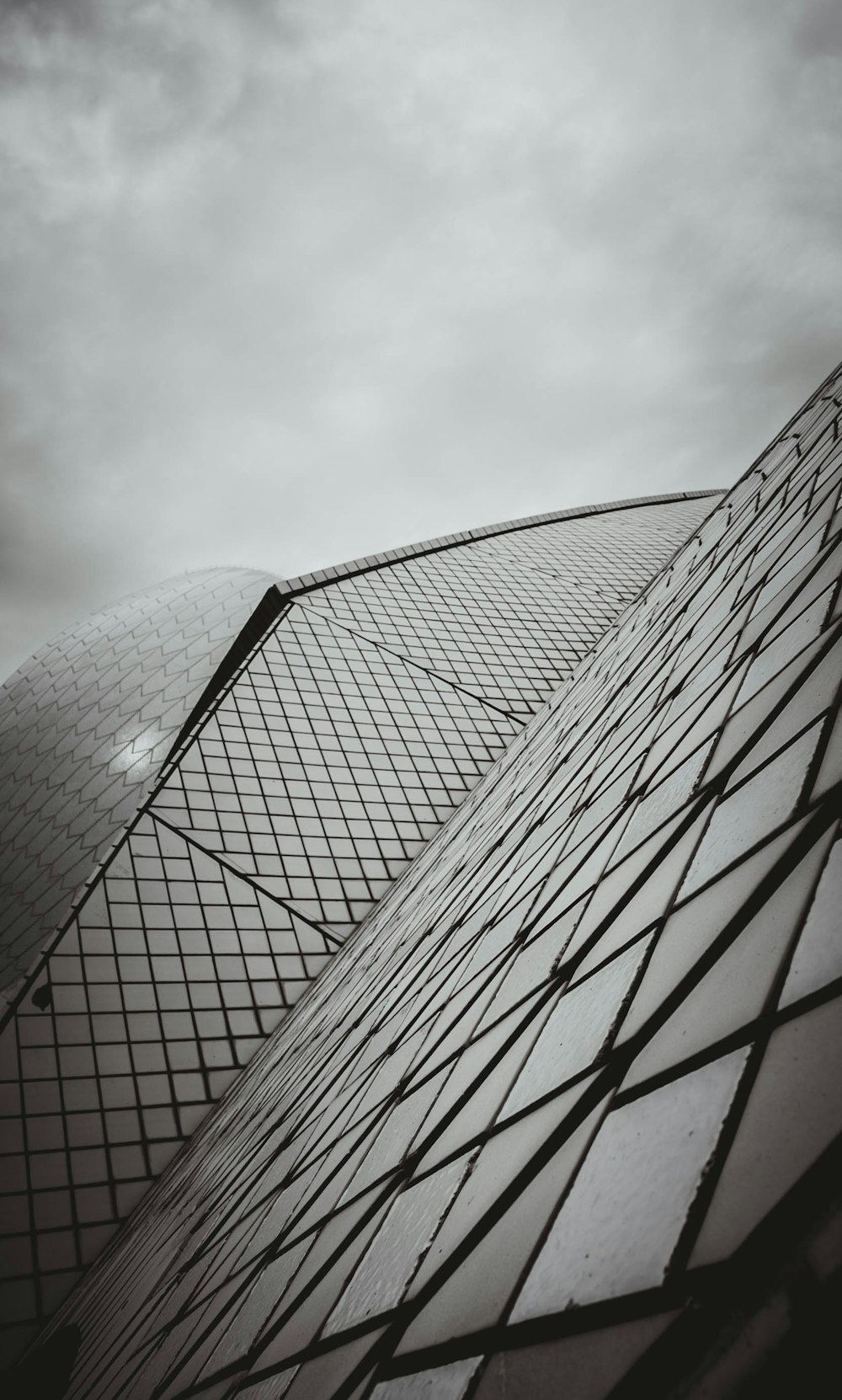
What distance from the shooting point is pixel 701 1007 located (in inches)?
31.0

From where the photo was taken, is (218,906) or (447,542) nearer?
(218,906)

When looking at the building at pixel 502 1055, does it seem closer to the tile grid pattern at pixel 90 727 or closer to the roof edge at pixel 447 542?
the tile grid pattern at pixel 90 727

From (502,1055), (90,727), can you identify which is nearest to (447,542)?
(90,727)

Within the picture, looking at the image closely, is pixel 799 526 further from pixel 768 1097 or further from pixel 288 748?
pixel 288 748

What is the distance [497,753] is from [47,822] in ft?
16.9

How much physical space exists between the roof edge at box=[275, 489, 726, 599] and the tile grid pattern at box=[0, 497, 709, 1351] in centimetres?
67

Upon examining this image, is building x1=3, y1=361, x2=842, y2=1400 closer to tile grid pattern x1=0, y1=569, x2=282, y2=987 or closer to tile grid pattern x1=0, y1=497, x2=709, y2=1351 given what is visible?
tile grid pattern x1=0, y1=497, x2=709, y2=1351

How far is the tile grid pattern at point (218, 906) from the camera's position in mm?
3922

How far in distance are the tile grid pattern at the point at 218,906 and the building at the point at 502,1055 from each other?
0.08 ft

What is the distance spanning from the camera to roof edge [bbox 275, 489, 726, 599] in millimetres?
10422

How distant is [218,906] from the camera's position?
5.50m

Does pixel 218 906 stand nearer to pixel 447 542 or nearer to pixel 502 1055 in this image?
pixel 502 1055

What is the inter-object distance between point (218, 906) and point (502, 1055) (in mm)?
4632

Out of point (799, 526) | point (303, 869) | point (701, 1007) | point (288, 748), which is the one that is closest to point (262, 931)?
point (303, 869)
